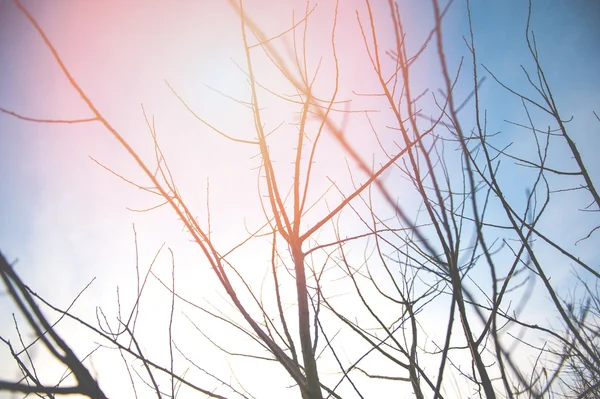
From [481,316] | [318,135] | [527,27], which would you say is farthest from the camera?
[527,27]

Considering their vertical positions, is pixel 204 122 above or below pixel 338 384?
above

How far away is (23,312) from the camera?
0.43m

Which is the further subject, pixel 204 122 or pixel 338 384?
pixel 204 122

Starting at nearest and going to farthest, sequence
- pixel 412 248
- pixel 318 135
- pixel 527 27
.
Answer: pixel 318 135 < pixel 527 27 < pixel 412 248

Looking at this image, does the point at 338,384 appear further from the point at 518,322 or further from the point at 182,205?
the point at 182,205

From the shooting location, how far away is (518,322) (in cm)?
133

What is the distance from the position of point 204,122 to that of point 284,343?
45.1 inches

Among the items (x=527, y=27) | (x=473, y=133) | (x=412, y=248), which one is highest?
(x=527, y=27)

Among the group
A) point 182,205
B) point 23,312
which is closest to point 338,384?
point 182,205

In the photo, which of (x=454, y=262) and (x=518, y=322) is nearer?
(x=454, y=262)

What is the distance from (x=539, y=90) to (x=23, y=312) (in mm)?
2328

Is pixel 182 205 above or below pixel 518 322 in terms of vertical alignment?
above

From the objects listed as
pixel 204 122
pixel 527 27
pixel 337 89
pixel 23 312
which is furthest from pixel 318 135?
pixel 527 27

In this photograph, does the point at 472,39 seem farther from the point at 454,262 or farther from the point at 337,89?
the point at 454,262
